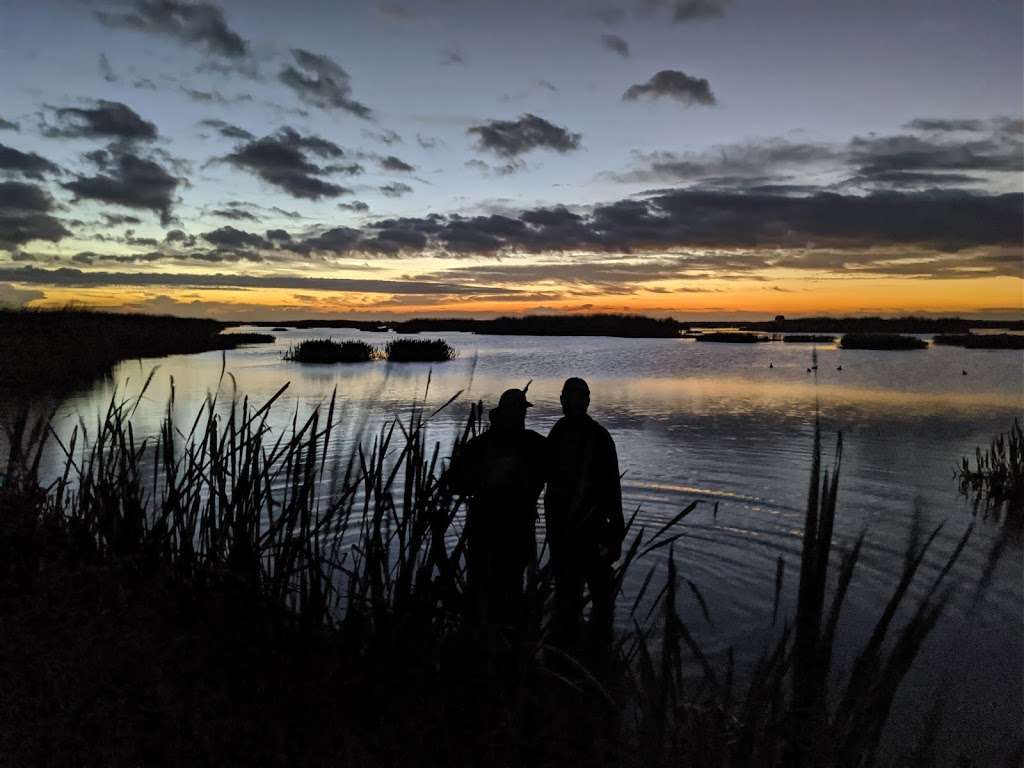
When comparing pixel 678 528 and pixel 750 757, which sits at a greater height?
pixel 750 757

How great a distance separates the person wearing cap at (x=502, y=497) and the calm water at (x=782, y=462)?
0.57 m

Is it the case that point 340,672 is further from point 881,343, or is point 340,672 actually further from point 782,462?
point 881,343

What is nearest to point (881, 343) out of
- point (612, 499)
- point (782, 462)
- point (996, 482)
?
point (782, 462)

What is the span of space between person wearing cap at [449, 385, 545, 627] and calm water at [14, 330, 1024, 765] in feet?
1.86

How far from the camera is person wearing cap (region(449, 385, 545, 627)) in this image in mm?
4605

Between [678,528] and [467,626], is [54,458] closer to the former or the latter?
[678,528]

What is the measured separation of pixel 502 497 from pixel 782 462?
10.6 meters

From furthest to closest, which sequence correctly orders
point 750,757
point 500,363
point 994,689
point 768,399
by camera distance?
point 500,363 < point 768,399 < point 994,689 < point 750,757

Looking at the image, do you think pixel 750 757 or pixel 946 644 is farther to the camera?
pixel 946 644

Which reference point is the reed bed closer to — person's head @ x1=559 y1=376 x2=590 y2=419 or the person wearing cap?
the person wearing cap

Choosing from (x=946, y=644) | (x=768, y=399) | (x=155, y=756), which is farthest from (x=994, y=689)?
(x=768, y=399)

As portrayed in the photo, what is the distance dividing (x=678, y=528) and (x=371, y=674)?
638 cm

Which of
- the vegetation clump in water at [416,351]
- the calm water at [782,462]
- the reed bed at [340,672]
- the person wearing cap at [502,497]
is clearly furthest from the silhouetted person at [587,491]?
the vegetation clump in water at [416,351]

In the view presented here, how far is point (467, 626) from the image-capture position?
4043 millimetres
